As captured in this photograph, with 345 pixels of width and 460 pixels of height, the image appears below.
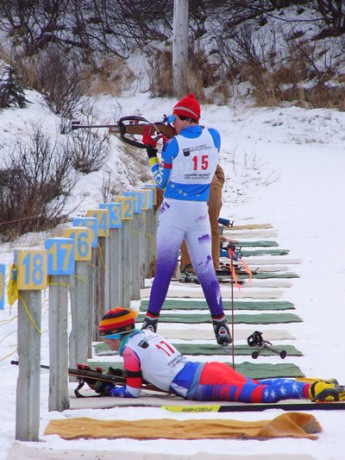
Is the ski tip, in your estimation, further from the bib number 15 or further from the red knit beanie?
the red knit beanie

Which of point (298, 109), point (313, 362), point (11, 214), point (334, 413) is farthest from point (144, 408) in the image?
point (298, 109)

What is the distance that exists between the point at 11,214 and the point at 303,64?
1399 cm

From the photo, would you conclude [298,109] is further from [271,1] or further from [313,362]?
[313,362]

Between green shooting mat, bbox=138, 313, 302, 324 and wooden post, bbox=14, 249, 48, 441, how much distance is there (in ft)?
11.4

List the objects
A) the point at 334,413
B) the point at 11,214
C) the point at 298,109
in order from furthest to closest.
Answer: the point at 298,109, the point at 11,214, the point at 334,413

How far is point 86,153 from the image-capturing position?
688 inches

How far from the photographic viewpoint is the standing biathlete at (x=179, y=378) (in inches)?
228

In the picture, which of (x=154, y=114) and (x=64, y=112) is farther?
(x=154, y=114)

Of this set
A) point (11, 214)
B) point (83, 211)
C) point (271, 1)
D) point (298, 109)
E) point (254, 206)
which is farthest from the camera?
point (271, 1)

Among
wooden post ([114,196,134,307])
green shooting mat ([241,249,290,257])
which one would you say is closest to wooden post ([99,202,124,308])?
wooden post ([114,196,134,307])

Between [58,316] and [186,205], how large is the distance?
1.89 meters

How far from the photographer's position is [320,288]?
10.5 m

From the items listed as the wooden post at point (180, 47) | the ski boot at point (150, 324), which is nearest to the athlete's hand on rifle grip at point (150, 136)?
the ski boot at point (150, 324)

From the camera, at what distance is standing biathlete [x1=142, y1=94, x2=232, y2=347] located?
7289mm
